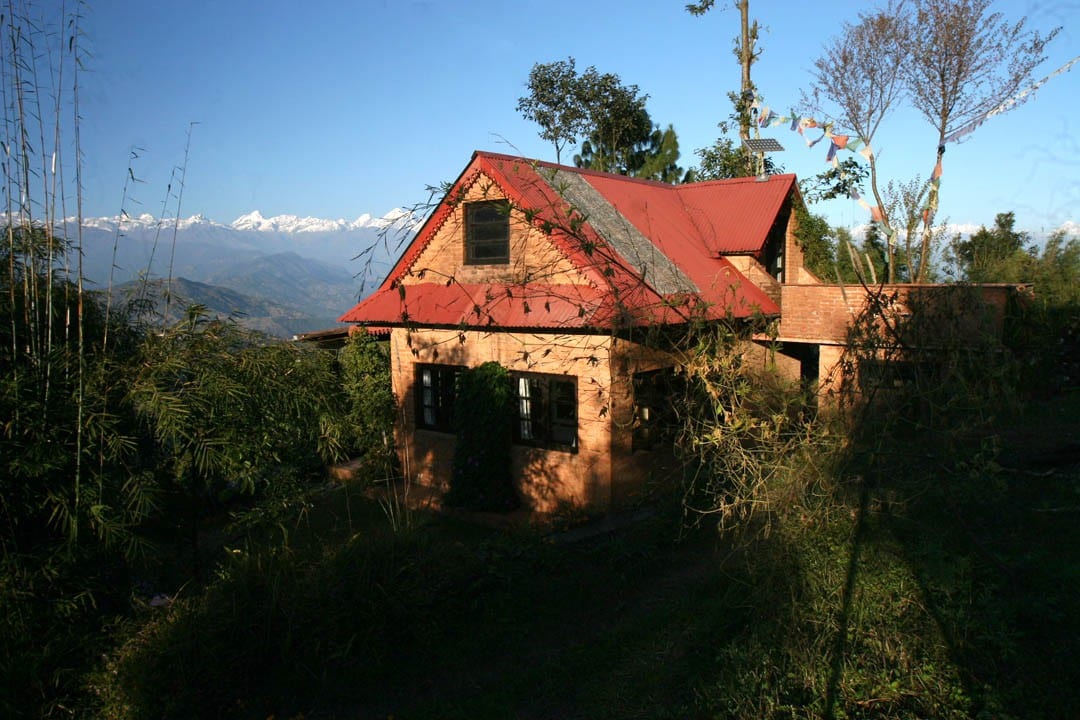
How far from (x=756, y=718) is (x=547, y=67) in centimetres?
3074

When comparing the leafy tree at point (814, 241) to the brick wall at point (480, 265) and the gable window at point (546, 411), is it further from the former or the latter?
the gable window at point (546, 411)

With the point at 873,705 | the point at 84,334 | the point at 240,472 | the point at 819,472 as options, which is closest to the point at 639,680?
the point at 873,705

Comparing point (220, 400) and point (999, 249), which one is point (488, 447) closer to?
point (220, 400)

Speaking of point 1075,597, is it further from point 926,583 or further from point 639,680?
point 639,680

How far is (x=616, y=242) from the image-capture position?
12711 mm

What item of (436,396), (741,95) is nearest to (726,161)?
(741,95)

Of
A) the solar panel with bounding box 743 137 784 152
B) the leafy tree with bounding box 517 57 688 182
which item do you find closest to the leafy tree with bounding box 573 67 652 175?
the leafy tree with bounding box 517 57 688 182

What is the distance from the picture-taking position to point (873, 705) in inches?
187

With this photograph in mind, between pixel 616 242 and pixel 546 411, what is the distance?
3.25 m

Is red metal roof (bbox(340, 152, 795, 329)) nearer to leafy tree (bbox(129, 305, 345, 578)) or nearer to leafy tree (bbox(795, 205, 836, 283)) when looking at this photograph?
leafy tree (bbox(795, 205, 836, 283))

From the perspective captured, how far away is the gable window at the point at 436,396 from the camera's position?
13953 millimetres

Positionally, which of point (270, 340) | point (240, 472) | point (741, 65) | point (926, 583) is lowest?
point (926, 583)

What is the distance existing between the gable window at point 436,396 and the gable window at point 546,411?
5.35 feet

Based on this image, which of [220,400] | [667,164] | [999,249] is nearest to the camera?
[220,400]
